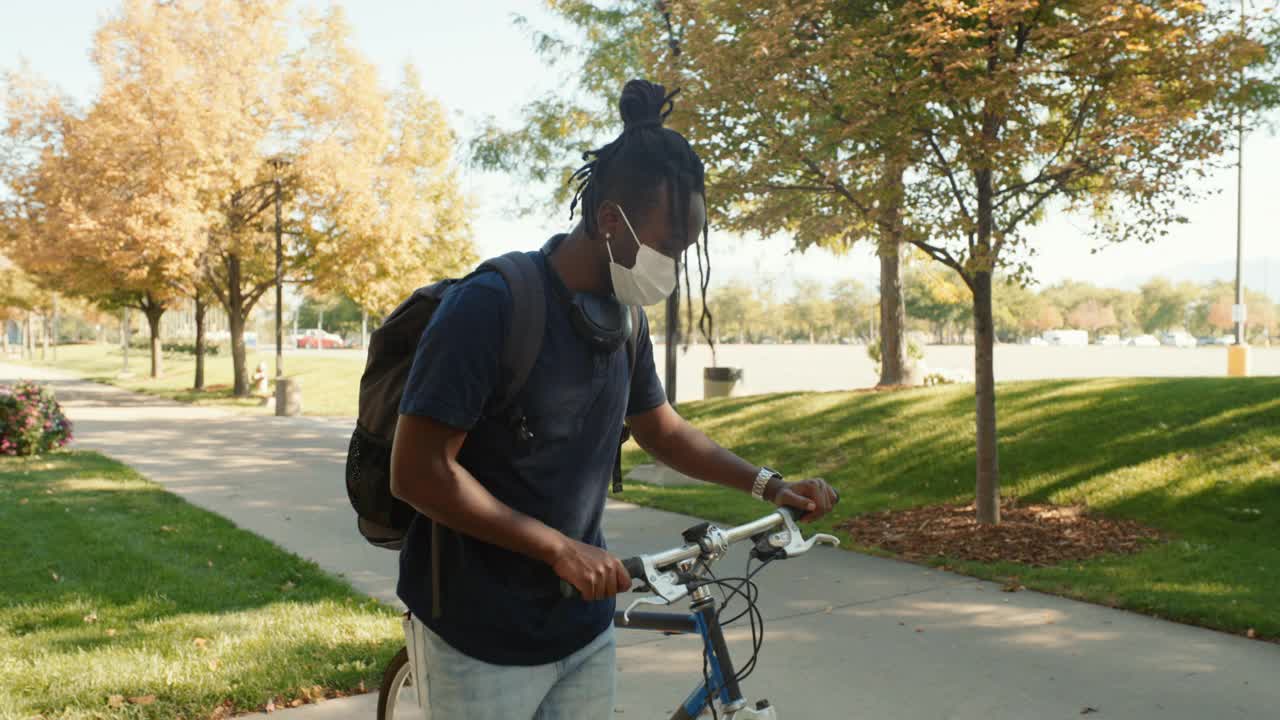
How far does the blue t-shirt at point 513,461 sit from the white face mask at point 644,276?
12 cm

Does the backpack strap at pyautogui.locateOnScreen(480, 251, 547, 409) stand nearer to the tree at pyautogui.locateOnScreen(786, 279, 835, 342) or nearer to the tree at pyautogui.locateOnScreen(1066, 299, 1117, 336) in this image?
the tree at pyautogui.locateOnScreen(786, 279, 835, 342)

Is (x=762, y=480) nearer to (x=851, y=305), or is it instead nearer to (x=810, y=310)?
(x=851, y=305)

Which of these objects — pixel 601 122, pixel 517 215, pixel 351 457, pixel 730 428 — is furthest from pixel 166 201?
pixel 351 457

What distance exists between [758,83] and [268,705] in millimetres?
5812

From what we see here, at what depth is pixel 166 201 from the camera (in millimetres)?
22969

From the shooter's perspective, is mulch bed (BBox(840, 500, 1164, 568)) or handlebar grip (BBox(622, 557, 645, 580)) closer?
handlebar grip (BBox(622, 557, 645, 580))

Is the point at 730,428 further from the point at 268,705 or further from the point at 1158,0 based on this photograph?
the point at 268,705

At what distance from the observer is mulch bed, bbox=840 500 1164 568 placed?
7.34 metres

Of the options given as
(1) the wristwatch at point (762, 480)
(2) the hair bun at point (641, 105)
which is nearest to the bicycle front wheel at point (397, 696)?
(1) the wristwatch at point (762, 480)

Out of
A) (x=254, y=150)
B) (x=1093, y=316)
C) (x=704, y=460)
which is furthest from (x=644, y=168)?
(x=1093, y=316)

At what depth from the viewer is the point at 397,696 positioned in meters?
3.00

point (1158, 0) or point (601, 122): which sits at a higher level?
point (601, 122)

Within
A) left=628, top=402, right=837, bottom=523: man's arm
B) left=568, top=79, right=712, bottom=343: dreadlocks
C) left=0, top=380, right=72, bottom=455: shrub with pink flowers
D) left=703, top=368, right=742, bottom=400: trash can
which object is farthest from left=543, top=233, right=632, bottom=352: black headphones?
left=703, top=368, right=742, bottom=400: trash can

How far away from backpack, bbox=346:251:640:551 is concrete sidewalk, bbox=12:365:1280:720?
8.54 ft
